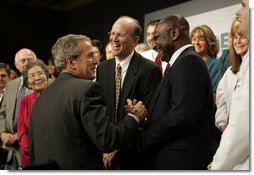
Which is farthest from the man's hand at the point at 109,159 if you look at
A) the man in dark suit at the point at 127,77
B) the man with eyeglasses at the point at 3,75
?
the man with eyeglasses at the point at 3,75

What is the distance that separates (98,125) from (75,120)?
0.11 meters

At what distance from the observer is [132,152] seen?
2.08 meters

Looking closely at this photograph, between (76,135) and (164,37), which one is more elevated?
(164,37)

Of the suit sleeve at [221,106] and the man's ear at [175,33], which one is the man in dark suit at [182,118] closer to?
the man's ear at [175,33]

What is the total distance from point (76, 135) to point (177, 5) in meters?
0.89

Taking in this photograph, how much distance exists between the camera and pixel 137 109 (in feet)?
6.34

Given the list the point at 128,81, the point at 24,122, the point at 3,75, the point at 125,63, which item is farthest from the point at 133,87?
the point at 3,75

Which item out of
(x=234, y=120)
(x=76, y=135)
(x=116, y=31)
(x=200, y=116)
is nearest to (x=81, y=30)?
(x=116, y=31)

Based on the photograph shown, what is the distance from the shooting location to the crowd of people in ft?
5.84

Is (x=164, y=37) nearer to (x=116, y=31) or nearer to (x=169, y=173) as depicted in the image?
(x=116, y=31)

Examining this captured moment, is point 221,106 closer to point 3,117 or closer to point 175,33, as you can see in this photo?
point 175,33

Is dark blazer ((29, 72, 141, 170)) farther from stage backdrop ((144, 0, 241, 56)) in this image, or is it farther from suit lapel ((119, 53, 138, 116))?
stage backdrop ((144, 0, 241, 56))

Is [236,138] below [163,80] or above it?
below

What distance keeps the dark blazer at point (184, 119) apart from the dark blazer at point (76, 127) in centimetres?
12
